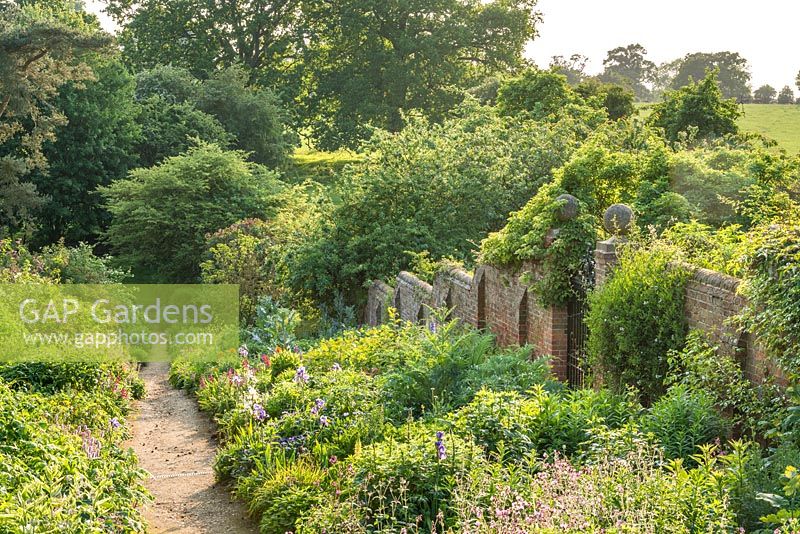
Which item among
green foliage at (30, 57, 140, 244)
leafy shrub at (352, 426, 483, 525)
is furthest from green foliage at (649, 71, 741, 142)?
leafy shrub at (352, 426, 483, 525)

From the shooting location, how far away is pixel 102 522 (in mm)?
6852

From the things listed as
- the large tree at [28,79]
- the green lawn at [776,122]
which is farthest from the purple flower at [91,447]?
the green lawn at [776,122]

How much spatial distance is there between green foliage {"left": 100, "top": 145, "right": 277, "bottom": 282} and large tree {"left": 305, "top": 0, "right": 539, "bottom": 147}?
1177 centimetres

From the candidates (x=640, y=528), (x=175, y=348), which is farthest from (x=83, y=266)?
(x=640, y=528)

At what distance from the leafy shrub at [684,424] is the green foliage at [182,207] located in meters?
22.1

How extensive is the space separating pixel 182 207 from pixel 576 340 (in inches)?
779

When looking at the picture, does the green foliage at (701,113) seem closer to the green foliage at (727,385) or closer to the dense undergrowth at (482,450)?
the dense undergrowth at (482,450)

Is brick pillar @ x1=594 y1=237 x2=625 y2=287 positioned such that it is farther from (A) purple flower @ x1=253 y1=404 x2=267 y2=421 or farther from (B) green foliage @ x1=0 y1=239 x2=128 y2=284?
(B) green foliage @ x1=0 y1=239 x2=128 y2=284

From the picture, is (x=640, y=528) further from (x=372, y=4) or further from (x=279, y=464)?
(x=372, y=4)

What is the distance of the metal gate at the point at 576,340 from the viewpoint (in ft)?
36.2

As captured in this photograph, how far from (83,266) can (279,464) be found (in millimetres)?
15873

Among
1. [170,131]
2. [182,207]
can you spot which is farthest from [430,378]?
[170,131]

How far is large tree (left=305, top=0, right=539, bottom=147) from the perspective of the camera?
41.5m

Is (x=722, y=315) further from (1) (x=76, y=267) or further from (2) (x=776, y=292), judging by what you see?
(1) (x=76, y=267)
